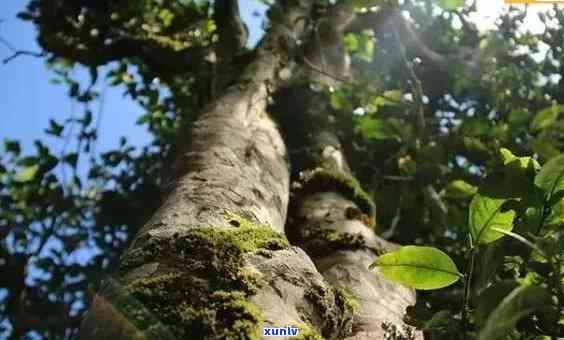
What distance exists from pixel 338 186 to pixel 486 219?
5.22 ft

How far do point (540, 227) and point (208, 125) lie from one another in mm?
1519

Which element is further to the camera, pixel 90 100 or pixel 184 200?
pixel 90 100

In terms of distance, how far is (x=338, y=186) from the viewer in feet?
8.89

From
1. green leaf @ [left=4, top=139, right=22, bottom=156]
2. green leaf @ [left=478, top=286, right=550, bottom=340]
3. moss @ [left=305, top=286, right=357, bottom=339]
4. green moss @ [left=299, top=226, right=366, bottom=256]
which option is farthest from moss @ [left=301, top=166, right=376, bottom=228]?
green leaf @ [left=4, top=139, right=22, bottom=156]

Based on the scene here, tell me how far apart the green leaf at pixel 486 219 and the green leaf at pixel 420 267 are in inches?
3.2

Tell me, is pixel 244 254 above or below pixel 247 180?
below

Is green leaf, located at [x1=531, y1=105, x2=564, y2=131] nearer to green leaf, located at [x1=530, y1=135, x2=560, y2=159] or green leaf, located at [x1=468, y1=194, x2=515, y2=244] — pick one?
green leaf, located at [x1=530, y1=135, x2=560, y2=159]

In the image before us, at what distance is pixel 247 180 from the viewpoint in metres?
1.99

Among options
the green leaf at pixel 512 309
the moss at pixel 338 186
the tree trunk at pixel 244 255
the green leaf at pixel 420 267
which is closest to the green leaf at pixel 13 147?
the tree trunk at pixel 244 255

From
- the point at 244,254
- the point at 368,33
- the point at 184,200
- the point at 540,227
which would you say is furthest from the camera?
the point at 368,33

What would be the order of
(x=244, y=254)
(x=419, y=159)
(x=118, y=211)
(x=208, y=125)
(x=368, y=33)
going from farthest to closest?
(x=368, y=33), (x=118, y=211), (x=419, y=159), (x=208, y=125), (x=244, y=254)

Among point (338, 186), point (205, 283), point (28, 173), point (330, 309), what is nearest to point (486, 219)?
point (330, 309)

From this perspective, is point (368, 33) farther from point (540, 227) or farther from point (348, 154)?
point (540, 227)

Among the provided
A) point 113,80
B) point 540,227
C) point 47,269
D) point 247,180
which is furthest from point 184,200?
point 47,269
